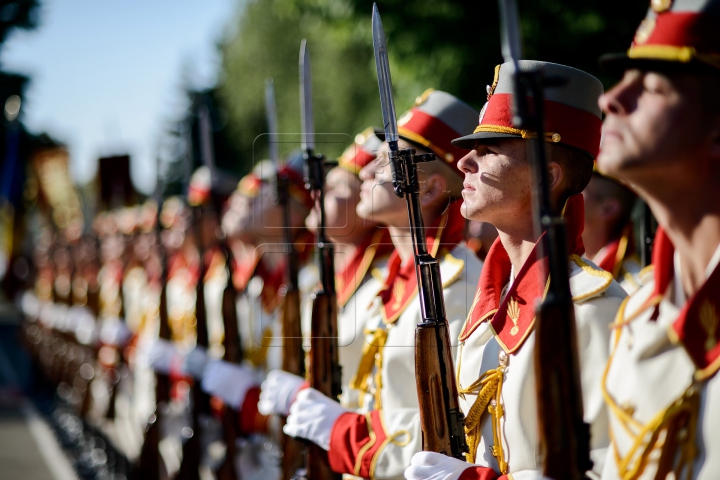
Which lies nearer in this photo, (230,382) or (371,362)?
(371,362)

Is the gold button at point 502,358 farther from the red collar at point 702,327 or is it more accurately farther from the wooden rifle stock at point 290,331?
the wooden rifle stock at point 290,331

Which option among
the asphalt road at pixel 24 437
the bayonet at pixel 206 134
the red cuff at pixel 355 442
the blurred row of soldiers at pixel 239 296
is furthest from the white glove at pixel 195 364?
the asphalt road at pixel 24 437

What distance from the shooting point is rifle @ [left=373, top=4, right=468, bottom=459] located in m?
2.25

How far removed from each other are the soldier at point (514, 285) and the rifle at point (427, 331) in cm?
7

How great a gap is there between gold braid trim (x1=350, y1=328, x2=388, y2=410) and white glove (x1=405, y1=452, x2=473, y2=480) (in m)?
0.79

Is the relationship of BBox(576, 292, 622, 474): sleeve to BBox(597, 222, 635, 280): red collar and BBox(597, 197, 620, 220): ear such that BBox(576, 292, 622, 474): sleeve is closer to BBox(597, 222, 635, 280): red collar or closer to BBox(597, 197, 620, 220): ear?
BBox(597, 222, 635, 280): red collar

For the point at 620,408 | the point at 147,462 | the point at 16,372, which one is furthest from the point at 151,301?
the point at 16,372

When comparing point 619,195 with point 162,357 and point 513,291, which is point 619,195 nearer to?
point 513,291

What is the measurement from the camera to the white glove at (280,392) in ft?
11.3

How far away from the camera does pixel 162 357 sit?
19.8 ft

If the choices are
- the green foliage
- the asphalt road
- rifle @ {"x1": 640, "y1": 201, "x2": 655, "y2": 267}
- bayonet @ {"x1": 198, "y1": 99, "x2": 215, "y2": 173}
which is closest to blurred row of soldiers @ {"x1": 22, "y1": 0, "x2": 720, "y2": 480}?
rifle @ {"x1": 640, "y1": 201, "x2": 655, "y2": 267}

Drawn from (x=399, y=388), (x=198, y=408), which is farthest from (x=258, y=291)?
(x=399, y=388)

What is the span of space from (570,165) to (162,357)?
431cm

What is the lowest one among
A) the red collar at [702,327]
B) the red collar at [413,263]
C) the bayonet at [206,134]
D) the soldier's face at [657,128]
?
the red collar at [702,327]
